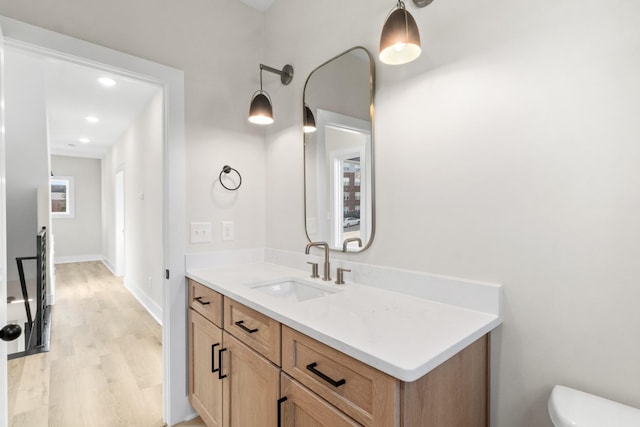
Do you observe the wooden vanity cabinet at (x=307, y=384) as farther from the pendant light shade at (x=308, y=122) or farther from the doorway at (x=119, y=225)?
the doorway at (x=119, y=225)

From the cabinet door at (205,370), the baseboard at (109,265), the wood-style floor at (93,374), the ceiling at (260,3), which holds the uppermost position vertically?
the ceiling at (260,3)

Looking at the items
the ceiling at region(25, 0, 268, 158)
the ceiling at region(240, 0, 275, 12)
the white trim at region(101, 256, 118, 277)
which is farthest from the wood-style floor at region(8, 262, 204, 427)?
the ceiling at region(240, 0, 275, 12)

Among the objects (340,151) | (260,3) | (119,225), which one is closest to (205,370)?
(340,151)

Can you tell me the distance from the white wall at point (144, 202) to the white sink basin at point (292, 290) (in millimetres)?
1642

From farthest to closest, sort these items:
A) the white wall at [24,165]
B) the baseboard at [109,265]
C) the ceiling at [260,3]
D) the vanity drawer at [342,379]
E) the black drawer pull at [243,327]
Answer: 1. the baseboard at [109,265]
2. the white wall at [24,165]
3. the ceiling at [260,3]
4. the black drawer pull at [243,327]
5. the vanity drawer at [342,379]

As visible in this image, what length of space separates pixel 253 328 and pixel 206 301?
50 centimetres

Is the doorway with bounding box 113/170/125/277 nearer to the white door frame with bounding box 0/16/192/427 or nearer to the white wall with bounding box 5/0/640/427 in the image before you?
the white door frame with bounding box 0/16/192/427

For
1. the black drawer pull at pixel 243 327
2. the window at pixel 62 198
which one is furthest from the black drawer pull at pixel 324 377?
the window at pixel 62 198

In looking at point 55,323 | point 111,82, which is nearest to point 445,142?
point 111,82

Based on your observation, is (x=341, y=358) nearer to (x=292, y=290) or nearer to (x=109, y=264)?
(x=292, y=290)

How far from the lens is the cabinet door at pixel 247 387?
3.90 feet

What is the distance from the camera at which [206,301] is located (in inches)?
→ 66.4

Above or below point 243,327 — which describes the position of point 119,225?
above

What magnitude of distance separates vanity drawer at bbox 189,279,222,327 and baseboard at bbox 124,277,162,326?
6.86 ft
